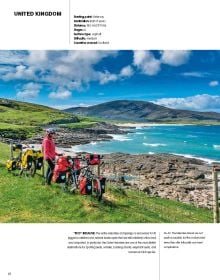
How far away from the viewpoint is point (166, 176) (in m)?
14.9

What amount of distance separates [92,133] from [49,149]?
1.44 m

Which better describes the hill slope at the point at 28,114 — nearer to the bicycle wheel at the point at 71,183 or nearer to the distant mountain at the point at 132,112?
the distant mountain at the point at 132,112

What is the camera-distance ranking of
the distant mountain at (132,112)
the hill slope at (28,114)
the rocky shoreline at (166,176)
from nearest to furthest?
the hill slope at (28,114)
the distant mountain at (132,112)
the rocky shoreline at (166,176)

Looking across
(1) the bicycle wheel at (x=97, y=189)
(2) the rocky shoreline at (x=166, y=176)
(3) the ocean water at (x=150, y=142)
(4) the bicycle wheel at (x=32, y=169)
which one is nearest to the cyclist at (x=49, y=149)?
(3) the ocean water at (x=150, y=142)

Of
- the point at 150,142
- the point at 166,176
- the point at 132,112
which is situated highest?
the point at 132,112

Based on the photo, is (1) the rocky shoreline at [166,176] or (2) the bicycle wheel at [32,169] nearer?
(2) the bicycle wheel at [32,169]

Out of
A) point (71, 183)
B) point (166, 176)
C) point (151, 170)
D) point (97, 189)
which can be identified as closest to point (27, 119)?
point (71, 183)

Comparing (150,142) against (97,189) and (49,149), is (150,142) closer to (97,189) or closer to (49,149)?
(97,189)

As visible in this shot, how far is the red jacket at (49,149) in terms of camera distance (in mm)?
10008

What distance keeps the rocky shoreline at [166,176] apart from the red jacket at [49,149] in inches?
63.7

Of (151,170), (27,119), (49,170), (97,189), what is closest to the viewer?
(97,189)

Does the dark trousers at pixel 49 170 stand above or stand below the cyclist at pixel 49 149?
below
